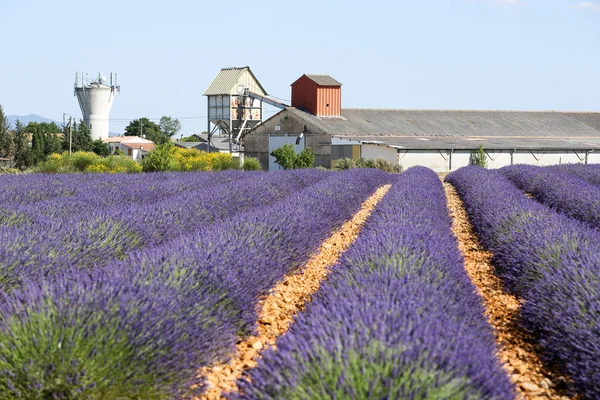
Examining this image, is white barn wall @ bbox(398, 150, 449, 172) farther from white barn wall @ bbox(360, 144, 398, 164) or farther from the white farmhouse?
the white farmhouse

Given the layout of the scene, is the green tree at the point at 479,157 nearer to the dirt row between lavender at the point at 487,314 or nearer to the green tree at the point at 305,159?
the green tree at the point at 305,159

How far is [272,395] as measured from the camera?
2695 millimetres

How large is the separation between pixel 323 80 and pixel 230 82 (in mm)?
7733

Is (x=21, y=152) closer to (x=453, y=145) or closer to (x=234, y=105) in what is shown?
(x=234, y=105)

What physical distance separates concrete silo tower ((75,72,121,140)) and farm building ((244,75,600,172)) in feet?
93.5

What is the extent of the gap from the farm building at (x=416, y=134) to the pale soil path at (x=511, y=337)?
80.2 ft

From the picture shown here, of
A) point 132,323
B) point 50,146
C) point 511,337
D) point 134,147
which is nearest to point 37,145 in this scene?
point 50,146

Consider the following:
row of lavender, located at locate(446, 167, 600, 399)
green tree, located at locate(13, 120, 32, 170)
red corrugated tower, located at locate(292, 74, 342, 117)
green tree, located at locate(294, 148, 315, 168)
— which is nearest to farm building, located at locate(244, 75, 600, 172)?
red corrugated tower, located at locate(292, 74, 342, 117)

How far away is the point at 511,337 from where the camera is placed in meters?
4.50

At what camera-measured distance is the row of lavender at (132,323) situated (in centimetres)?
296

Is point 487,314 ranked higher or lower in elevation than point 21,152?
lower

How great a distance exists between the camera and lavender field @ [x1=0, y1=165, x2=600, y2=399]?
2.70 m

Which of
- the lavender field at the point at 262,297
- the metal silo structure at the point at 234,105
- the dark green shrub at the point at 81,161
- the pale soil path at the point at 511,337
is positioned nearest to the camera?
the lavender field at the point at 262,297

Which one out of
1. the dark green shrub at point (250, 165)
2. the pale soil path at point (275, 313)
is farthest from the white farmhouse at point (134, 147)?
the pale soil path at point (275, 313)
